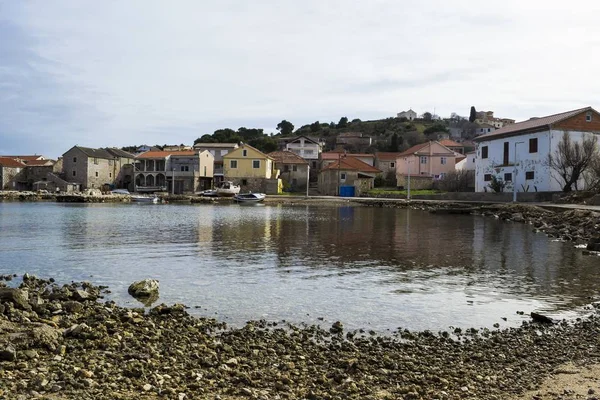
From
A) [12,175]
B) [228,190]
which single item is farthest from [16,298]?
[12,175]

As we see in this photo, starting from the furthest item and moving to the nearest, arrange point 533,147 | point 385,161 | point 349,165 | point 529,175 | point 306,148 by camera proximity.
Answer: point 306,148
point 385,161
point 349,165
point 529,175
point 533,147

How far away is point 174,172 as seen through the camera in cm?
9481

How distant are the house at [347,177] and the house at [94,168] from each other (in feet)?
134

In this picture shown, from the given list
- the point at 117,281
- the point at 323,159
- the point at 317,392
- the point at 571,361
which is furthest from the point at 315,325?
the point at 323,159

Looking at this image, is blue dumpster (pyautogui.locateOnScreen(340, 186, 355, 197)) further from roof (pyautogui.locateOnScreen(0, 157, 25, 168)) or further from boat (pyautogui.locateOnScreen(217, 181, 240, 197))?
roof (pyautogui.locateOnScreen(0, 157, 25, 168))

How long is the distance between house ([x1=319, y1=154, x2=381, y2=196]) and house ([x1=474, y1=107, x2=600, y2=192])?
25528 millimetres

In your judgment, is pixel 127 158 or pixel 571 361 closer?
pixel 571 361

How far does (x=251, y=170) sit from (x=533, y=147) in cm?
4864

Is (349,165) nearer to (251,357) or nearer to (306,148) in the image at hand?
(306,148)

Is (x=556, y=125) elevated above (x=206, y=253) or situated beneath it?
elevated above

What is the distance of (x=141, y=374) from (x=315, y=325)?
4.83 m

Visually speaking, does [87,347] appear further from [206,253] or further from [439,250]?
[439,250]

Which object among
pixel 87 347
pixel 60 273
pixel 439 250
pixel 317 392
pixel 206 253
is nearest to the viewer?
pixel 317 392

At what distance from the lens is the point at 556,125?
53.9 m
